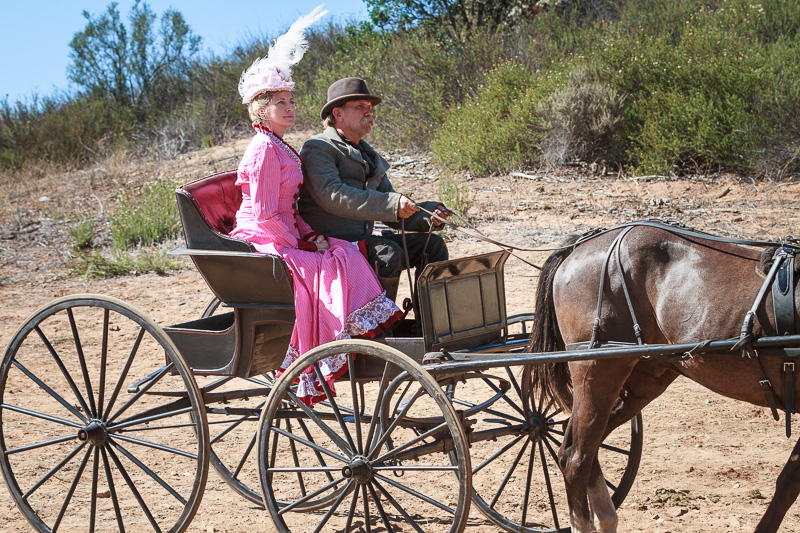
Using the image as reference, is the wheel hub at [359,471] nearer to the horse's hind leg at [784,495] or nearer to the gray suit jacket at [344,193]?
the gray suit jacket at [344,193]

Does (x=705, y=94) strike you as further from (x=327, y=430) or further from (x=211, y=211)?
(x=327, y=430)

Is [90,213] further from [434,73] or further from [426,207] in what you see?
[426,207]

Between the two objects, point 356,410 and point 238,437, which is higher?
point 356,410

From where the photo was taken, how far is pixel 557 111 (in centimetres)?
1190

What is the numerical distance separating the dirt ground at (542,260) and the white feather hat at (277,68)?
2.28m

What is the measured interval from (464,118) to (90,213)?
260 inches

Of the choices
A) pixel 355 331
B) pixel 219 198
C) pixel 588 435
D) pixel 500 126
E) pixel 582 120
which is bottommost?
pixel 588 435

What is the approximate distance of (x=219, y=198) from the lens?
13.8 feet

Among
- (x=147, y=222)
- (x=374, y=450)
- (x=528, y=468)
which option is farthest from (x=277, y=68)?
(x=147, y=222)

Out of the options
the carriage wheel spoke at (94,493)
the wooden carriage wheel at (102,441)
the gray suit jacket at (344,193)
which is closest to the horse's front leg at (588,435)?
the gray suit jacket at (344,193)

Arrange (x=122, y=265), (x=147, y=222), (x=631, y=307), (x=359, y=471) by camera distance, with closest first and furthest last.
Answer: (x=631, y=307), (x=359, y=471), (x=122, y=265), (x=147, y=222)

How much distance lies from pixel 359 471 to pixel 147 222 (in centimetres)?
887

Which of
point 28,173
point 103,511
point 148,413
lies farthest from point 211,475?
point 28,173

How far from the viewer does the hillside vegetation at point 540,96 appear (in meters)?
10.8
